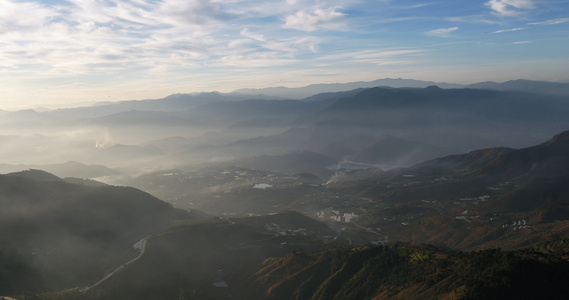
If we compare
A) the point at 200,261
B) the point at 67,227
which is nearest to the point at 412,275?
the point at 200,261

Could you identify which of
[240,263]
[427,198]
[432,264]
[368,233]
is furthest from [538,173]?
[240,263]

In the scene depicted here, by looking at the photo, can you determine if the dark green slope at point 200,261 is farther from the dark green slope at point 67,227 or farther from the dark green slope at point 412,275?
the dark green slope at point 67,227

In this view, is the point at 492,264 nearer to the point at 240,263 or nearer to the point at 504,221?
the point at 240,263

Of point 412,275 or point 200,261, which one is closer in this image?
point 412,275

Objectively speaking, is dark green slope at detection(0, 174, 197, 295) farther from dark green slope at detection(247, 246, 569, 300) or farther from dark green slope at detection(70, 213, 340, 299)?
A: dark green slope at detection(247, 246, 569, 300)

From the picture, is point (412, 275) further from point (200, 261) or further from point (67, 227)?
point (67, 227)

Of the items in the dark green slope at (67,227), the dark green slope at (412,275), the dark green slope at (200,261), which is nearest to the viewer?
the dark green slope at (412,275)

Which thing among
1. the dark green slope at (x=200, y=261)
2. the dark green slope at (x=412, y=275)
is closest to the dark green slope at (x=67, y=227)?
the dark green slope at (x=200, y=261)

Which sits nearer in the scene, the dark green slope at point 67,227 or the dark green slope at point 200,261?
the dark green slope at point 200,261

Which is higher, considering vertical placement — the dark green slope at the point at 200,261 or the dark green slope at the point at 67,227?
the dark green slope at the point at 67,227

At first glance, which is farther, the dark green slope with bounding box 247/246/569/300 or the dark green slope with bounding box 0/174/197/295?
the dark green slope with bounding box 0/174/197/295

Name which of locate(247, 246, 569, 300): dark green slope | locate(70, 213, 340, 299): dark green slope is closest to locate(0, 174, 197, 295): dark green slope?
locate(70, 213, 340, 299): dark green slope
